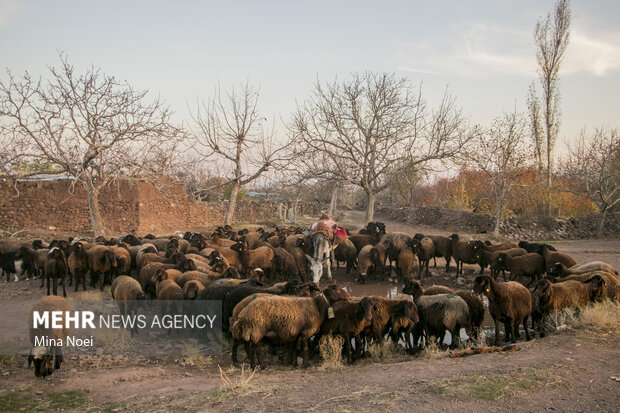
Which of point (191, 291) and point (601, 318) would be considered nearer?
point (601, 318)

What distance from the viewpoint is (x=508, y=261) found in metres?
13.7

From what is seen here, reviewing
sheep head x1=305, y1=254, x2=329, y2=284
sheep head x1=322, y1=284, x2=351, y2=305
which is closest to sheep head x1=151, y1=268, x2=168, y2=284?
sheep head x1=322, y1=284, x2=351, y2=305

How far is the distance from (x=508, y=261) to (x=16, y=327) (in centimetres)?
1242

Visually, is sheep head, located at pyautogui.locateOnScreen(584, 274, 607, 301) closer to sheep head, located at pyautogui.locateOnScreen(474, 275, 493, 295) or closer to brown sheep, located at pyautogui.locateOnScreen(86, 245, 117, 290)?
sheep head, located at pyautogui.locateOnScreen(474, 275, 493, 295)

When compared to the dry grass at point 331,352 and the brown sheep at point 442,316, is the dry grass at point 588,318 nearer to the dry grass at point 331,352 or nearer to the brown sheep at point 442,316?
the brown sheep at point 442,316

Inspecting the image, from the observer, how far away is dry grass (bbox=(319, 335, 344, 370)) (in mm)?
7367

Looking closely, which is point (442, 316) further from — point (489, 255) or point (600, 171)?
point (600, 171)

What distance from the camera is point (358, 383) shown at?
6.25m

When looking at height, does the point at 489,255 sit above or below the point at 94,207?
below

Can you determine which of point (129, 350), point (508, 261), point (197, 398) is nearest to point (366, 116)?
point (508, 261)

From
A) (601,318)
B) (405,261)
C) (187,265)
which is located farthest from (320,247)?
(601,318)

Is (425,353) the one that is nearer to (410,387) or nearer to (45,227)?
(410,387)

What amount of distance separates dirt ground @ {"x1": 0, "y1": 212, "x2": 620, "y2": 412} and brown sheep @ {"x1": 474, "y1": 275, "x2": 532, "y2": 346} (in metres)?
0.63

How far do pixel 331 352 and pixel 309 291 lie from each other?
1.36 m
